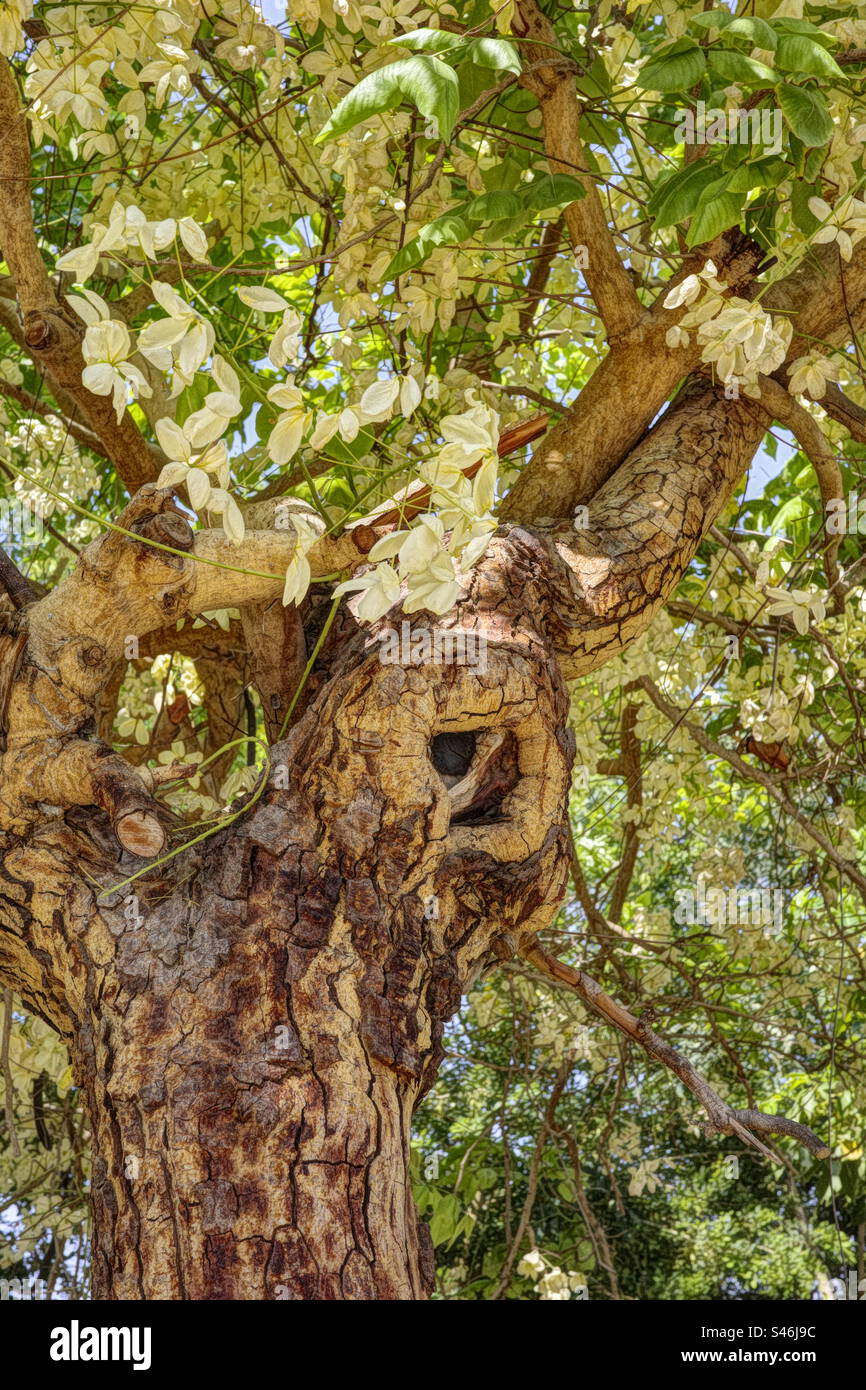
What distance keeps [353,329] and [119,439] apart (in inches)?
21.1

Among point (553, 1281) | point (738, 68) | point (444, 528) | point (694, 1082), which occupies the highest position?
point (738, 68)

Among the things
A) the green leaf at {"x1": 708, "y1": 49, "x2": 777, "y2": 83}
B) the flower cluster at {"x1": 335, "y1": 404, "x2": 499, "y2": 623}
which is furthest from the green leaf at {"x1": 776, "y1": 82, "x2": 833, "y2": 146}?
the flower cluster at {"x1": 335, "y1": 404, "x2": 499, "y2": 623}

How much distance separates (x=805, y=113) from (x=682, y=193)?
0.20 metres

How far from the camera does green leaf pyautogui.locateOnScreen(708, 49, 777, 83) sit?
1.58 meters

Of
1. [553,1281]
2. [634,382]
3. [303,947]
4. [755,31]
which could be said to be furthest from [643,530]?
[553,1281]

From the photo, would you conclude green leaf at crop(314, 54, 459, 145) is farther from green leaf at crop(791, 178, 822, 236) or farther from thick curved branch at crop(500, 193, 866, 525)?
thick curved branch at crop(500, 193, 866, 525)

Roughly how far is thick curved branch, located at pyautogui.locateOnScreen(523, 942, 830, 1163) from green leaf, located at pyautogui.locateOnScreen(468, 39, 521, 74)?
136 centimetres

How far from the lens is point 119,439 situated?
2602 millimetres

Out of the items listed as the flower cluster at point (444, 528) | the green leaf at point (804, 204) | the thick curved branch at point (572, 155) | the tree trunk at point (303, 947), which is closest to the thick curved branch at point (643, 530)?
the tree trunk at point (303, 947)

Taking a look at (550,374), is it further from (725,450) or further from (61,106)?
(61,106)

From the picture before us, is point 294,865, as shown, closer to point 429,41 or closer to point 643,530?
point 643,530

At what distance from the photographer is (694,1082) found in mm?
2012
